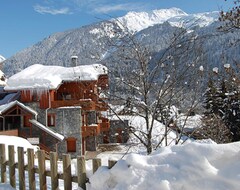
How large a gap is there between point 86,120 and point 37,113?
219 inches

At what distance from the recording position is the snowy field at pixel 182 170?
12.7 ft

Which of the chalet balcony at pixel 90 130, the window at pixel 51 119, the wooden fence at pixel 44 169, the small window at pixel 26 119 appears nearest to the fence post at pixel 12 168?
the wooden fence at pixel 44 169

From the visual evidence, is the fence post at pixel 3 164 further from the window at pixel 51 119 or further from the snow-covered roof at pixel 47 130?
the window at pixel 51 119

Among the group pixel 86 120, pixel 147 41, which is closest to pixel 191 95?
pixel 147 41

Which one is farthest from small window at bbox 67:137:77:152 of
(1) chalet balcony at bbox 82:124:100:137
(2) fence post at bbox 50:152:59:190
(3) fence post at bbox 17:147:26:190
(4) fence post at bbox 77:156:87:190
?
(4) fence post at bbox 77:156:87:190

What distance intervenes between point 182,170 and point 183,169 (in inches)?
0.8

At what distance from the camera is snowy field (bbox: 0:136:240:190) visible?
12.7ft

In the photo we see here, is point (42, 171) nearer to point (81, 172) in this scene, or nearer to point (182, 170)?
point (81, 172)

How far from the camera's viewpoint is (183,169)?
4.08m

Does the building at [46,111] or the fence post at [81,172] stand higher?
the fence post at [81,172]

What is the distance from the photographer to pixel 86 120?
30.8 meters

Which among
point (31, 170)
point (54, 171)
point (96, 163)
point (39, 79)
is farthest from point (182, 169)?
point (39, 79)

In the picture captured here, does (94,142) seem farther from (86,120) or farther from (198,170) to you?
(198,170)

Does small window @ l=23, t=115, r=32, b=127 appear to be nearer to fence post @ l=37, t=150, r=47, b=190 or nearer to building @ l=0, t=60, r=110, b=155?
building @ l=0, t=60, r=110, b=155
